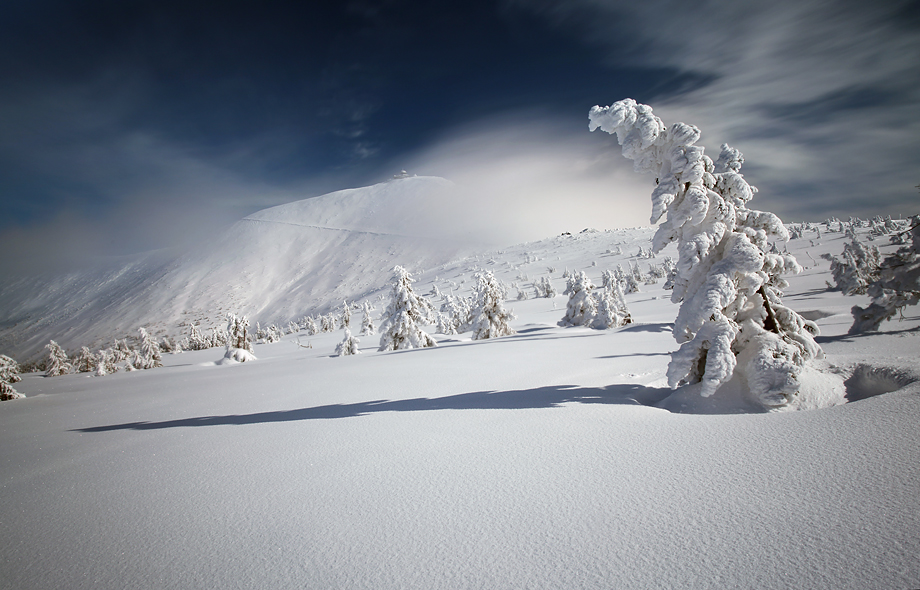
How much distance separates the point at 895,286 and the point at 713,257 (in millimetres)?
6797

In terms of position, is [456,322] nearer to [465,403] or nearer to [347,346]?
[347,346]

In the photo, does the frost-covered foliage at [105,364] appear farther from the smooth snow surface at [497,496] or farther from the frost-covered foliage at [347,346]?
the smooth snow surface at [497,496]

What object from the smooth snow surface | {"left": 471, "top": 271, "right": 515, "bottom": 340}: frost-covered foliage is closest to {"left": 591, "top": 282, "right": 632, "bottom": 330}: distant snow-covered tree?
{"left": 471, "top": 271, "right": 515, "bottom": 340}: frost-covered foliage

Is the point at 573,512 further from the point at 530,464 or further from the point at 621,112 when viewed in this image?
the point at 621,112

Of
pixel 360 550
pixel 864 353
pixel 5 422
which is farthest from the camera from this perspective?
pixel 5 422

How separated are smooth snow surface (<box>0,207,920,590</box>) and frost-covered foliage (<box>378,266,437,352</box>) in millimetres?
18505

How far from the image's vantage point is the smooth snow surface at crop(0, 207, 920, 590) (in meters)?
2.15

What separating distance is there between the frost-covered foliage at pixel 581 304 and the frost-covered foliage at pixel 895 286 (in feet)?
71.7

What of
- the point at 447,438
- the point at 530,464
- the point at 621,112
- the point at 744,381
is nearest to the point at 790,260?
the point at 744,381

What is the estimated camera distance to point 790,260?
5.96 m

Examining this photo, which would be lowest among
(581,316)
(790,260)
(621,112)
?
(581,316)

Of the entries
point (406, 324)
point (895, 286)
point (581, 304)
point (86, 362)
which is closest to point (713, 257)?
point (895, 286)

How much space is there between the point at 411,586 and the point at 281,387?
32.4 feet

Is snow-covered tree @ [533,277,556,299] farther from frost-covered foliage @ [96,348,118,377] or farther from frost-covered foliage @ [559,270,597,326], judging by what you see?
frost-covered foliage @ [96,348,118,377]
